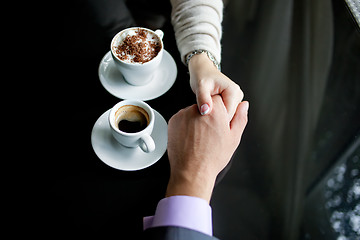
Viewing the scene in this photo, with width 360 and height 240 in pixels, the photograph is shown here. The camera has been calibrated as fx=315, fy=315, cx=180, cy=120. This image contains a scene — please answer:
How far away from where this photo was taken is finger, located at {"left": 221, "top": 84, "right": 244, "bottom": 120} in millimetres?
729

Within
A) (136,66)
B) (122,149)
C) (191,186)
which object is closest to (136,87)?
(136,66)

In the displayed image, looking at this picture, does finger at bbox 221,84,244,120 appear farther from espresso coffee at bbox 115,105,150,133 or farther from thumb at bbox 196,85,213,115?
espresso coffee at bbox 115,105,150,133

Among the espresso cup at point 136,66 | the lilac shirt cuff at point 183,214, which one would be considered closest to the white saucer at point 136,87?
the espresso cup at point 136,66

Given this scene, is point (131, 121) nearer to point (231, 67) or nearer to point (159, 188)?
point (159, 188)

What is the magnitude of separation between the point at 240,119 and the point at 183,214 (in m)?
0.26

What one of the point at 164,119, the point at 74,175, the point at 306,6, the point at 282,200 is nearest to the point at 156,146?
the point at 164,119

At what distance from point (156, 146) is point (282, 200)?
28 cm

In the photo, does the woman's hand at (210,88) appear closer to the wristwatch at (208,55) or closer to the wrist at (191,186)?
the wristwatch at (208,55)

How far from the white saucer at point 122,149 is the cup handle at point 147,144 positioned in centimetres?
3

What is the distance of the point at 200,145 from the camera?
2.23 ft

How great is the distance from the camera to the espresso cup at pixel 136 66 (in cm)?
73

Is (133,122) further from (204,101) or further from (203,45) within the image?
(203,45)

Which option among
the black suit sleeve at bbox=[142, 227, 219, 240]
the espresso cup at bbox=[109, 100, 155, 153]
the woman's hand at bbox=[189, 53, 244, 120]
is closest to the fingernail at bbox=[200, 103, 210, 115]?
the woman's hand at bbox=[189, 53, 244, 120]

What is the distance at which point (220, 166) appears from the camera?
0.66 metres
